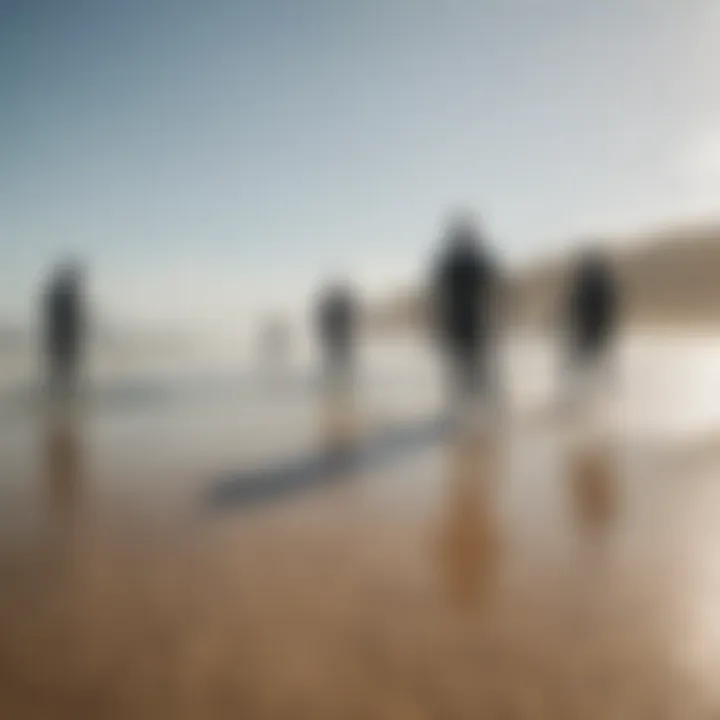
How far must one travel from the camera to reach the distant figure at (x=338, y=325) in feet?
65.6

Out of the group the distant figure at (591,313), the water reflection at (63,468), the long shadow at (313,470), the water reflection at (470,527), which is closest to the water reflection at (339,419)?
the long shadow at (313,470)

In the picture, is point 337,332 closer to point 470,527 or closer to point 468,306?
point 468,306

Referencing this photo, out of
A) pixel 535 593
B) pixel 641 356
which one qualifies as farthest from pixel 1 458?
pixel 641 356

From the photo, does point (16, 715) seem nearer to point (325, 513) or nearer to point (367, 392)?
point (325, 513)

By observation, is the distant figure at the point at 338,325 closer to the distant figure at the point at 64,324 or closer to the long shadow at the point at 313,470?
the distant figure at the point at 64,324

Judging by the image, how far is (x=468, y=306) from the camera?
13.0m

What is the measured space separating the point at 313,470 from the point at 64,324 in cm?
987

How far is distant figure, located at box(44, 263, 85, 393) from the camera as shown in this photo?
1480 centimetres

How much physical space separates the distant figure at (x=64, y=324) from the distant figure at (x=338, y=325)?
7.15m

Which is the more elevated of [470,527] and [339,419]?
[339,419]

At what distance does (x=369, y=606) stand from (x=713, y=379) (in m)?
13.4

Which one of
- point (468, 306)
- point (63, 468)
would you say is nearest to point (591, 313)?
point (468, 306)

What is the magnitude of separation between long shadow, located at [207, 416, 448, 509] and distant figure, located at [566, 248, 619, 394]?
7.37m

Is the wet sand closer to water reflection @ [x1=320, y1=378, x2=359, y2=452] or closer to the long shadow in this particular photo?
the long shadow
